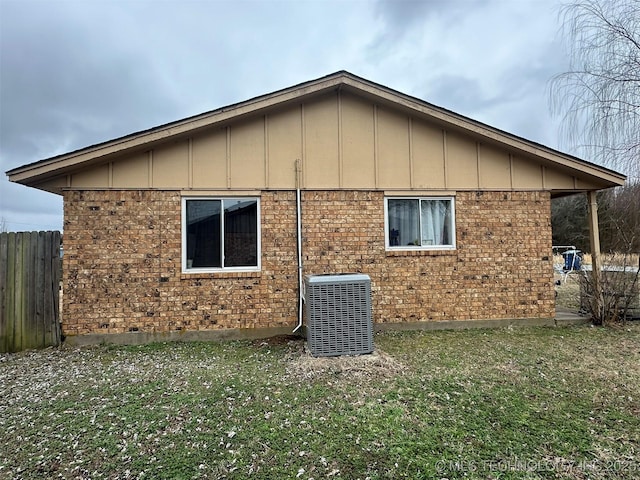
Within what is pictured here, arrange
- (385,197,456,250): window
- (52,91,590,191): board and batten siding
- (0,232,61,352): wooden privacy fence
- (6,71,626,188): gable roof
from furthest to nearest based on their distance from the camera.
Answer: (385,197,456,250): window < (52,91,590,191): board and batten siding < (0,232,61,352): wooden privacy fence < (6,71,626,188): gable roof

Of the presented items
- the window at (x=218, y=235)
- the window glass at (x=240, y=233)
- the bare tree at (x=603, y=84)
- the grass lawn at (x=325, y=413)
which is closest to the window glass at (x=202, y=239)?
the window at (x=218, y=235)

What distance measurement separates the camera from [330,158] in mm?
7367

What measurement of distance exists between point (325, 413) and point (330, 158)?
16.3ft

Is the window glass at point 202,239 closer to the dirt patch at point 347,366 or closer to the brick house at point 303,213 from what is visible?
the brick house at point 303,213

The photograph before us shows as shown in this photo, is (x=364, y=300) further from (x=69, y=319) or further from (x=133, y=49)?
(x=133, y=49)

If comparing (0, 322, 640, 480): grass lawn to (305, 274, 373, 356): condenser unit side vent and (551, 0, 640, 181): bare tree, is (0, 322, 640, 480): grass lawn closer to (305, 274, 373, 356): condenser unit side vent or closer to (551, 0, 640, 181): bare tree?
(305, 274, 373, 356): condenser unit side vent

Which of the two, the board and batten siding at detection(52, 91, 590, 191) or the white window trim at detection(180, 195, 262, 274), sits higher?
the board and batten siding at detection(52, 91, 590, 191)

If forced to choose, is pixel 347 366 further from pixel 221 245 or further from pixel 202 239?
pixel 202 239

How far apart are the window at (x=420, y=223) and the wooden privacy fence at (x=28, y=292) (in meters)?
6.43

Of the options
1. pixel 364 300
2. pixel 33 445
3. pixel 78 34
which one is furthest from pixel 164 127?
pixel 78 34

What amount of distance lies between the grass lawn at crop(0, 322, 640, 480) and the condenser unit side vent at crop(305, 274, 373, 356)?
257mm

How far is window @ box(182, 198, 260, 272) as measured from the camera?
7.05 m

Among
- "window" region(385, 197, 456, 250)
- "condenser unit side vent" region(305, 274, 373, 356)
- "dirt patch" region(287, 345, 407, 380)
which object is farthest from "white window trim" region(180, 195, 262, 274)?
"window" region(385, 197, 456, 250)

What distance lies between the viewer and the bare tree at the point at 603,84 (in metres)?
5.91
